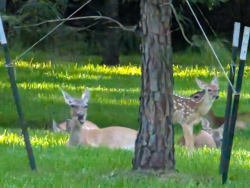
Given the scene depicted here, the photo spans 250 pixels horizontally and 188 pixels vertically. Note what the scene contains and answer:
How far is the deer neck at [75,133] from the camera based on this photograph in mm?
8562

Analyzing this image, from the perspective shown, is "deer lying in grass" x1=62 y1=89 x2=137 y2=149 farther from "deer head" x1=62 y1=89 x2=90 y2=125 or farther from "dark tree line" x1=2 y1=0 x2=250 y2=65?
"dark tree line" x1=2 y1=0 x2=250 y2=65

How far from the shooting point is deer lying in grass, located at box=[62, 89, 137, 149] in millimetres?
8597

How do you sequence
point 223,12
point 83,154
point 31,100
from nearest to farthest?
point 83,154 → point 31,100 → point 223,12

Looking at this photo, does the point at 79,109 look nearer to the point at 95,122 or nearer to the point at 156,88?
the point at 156,88

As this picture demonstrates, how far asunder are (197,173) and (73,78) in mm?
9565

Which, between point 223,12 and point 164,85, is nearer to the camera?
point 164,85

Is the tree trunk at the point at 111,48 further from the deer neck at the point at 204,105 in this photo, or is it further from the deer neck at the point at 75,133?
the deer neck at the point at 75,133

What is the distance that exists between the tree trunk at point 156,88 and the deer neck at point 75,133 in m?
2.48

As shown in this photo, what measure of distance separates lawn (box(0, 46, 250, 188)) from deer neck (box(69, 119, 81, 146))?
181mm

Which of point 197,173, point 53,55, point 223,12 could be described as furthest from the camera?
point 223,12

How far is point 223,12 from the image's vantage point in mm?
22672

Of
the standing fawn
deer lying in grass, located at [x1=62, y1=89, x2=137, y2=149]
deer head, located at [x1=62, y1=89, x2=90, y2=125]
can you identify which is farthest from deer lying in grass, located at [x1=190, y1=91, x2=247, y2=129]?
deer head, located at [x1=62, y1=89, x2=90, y2=125]

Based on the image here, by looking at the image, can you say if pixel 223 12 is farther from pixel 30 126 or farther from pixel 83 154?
pixel 83 154

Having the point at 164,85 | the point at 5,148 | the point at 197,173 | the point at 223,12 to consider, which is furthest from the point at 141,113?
the point at 223,12
